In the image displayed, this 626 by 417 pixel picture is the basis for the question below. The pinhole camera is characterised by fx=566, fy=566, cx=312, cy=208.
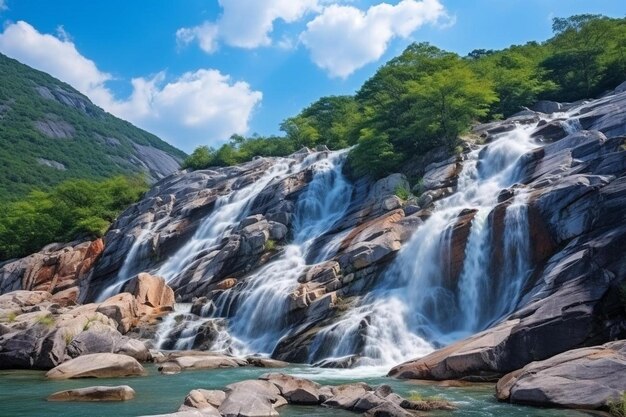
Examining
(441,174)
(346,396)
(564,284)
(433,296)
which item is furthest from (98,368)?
(441,174)

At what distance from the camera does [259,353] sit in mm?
28297

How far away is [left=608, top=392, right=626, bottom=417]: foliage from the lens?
12.0 metres

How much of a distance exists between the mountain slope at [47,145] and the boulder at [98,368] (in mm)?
Answer: 99988

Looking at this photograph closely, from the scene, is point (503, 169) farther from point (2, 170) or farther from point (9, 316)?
point (2, 170)

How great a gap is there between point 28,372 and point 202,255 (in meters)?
20.9

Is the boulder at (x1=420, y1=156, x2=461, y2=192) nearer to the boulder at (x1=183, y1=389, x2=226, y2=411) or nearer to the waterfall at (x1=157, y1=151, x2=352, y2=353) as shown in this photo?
the waterfall at (x1=157, y1=151, x2=352, y2=353)

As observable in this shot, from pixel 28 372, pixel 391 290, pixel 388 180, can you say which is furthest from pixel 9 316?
pixel 388 180

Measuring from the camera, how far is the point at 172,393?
17.9m

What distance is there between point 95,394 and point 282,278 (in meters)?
17.8

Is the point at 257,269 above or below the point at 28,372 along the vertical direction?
above

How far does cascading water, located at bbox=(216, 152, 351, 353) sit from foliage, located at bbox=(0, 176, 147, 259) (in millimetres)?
26551

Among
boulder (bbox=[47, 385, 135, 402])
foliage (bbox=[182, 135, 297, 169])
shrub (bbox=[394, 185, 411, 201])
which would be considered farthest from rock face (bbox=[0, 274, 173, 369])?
foliage (bbox=[182, 135, 297, 169])

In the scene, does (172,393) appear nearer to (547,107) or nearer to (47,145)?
(547,107)

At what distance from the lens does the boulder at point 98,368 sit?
21.2 meters
